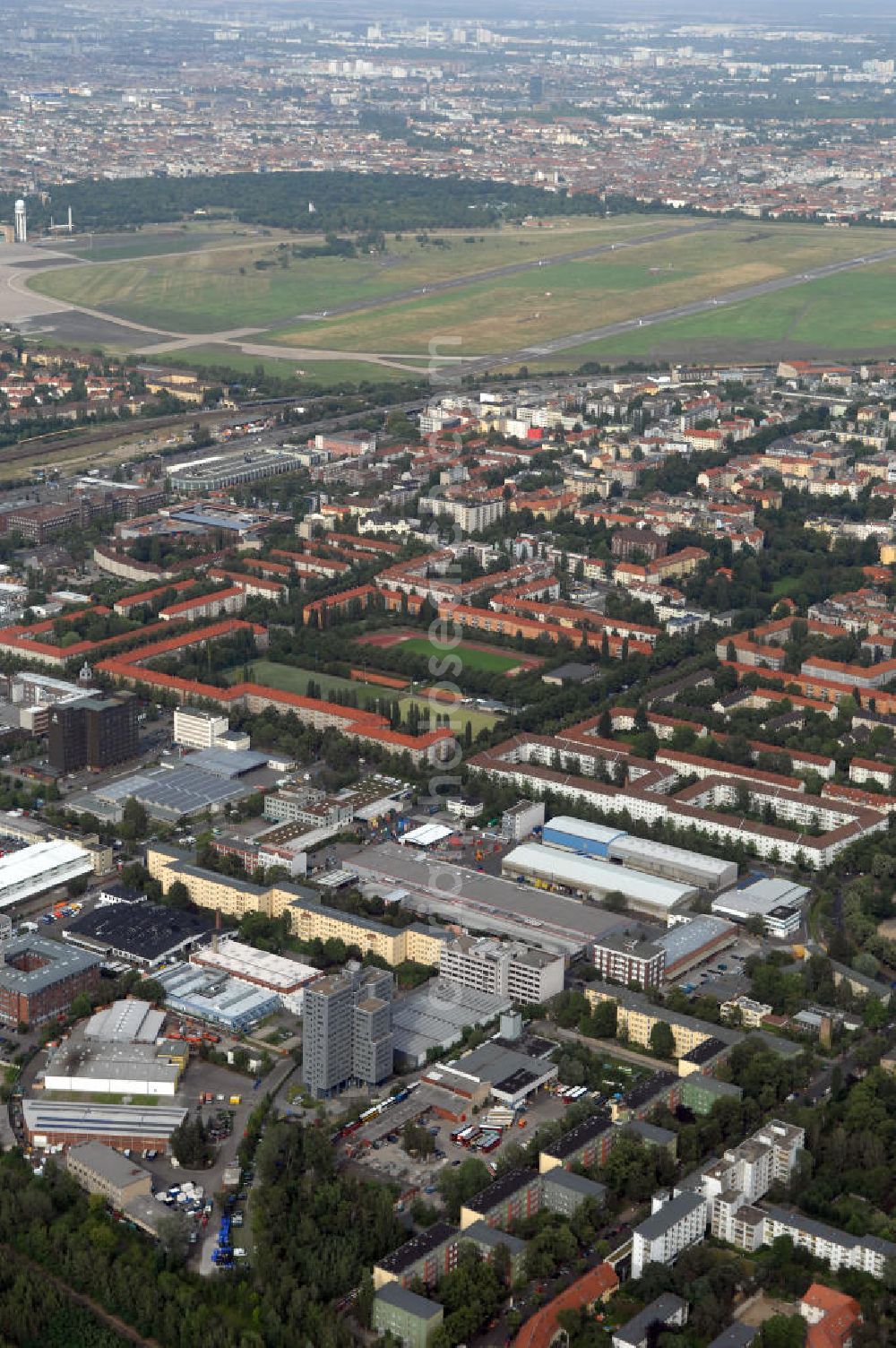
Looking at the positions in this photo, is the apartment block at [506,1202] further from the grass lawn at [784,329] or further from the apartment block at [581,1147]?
the grass lawn at [784,329]

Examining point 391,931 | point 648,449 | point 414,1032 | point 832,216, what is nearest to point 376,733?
point 391,931

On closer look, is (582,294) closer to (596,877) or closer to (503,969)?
(596,877)

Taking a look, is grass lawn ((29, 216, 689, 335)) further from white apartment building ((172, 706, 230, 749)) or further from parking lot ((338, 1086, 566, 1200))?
parking lot ((338, 1086, 566, 1200))

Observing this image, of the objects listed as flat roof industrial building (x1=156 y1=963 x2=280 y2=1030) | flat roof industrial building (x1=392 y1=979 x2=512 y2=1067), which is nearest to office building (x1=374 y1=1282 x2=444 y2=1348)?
flat roof industrial building (x1=392 y1=979 x2=512 y2=1067)

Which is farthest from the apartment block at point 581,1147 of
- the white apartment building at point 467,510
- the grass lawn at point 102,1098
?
the white apartment building at point 467,510

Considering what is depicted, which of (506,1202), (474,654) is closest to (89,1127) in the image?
(506,1202)

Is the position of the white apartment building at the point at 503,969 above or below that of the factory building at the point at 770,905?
above

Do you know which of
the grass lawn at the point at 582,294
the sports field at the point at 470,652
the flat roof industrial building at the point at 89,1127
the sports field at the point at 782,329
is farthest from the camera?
the grass lawn at the point at 582,294
